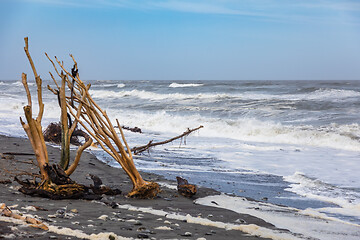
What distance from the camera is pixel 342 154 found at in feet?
31.8

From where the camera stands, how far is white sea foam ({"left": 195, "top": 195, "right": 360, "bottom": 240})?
12.0ft

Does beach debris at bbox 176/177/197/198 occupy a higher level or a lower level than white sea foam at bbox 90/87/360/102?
lower

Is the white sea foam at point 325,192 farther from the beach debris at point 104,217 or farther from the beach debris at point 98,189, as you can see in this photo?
the beach debris at point 104,217

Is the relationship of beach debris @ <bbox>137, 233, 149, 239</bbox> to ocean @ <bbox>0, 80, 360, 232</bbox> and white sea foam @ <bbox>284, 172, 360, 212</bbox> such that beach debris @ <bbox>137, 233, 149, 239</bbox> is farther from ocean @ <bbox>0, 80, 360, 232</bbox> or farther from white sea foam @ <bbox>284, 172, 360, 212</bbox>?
white sea foam @ <bbox>284, 172, 360, 212</bbox>

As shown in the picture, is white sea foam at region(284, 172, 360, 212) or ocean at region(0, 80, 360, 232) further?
ocean at region(0, 80, 360, 232)

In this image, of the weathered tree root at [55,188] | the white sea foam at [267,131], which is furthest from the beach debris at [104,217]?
the white sea foam at [267,131]

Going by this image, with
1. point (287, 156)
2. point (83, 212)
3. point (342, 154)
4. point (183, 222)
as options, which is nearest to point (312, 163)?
point (287, 156)

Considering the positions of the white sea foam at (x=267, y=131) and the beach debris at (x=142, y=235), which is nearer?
the beach debris at (x=142, y=235)

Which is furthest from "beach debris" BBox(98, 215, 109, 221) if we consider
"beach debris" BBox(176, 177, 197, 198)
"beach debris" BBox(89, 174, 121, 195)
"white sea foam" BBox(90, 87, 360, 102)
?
"white sea foam" BBox(90, 87, 360, 102)

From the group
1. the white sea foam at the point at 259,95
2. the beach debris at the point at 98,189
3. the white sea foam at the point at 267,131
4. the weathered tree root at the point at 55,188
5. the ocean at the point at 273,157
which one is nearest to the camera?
the weathered tree root at the point at 55,188

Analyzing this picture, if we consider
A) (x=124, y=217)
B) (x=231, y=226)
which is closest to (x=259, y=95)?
(x=231, y=226)

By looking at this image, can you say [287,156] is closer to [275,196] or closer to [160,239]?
[275,196]

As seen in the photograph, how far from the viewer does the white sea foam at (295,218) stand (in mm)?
3658

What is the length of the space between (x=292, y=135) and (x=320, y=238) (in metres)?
9.86
